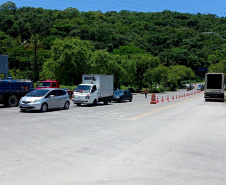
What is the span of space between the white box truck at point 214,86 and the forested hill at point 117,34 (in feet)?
95.7

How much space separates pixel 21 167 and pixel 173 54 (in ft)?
430

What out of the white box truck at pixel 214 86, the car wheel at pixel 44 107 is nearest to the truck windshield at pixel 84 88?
the car wheel at pixel 44 107

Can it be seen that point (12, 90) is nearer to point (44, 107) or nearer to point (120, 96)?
point (44, 107)

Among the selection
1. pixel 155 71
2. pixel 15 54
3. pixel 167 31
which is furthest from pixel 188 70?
pixel 15 54

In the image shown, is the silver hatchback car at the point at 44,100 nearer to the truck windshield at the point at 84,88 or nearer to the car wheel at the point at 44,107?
the car wheel at the point at 44,107

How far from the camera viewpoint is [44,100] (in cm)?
1998

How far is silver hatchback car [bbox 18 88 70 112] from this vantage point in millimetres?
19337

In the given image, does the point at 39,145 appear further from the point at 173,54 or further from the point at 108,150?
the point at 173,54

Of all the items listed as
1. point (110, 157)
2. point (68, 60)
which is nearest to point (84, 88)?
point (110, 157)

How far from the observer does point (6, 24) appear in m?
102

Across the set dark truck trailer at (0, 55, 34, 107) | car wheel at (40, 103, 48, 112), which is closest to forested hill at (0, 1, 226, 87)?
dark truck trailer at (0, 55, 34, 107)

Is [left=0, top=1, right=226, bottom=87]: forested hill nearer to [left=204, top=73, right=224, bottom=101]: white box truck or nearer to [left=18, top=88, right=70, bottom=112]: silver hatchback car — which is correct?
[left=204, top=73, right=224, bottom=101]: white box truck

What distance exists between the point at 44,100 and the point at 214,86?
24801 mm

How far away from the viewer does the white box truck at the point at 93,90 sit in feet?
85.4
